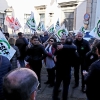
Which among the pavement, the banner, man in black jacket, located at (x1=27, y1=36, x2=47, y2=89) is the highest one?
the banner

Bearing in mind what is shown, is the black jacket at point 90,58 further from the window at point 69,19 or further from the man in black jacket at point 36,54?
the window at point 69,19

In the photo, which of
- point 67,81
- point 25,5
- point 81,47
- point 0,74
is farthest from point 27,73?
point 25,5

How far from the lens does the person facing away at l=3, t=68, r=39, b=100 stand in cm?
128

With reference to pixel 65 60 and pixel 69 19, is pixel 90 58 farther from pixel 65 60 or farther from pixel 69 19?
pixel 69 19

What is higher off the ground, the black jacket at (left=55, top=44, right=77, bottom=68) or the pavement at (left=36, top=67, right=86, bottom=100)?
the black jacket at (left=55, top=44, right=77, bottom=68)

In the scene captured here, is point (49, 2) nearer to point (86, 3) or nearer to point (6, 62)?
point (86, 3)

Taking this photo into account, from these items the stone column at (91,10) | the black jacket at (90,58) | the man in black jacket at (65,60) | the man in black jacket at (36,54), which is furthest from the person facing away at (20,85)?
the stone column at (91,10)

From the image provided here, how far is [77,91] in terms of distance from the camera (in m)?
4.98

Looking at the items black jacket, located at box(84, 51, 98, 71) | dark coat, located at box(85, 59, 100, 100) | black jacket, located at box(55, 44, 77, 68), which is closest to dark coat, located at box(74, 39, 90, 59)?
black jacket, located at box(84, 51, 98, 71)

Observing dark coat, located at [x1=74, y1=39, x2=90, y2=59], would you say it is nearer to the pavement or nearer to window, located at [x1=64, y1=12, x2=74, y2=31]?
the pavement

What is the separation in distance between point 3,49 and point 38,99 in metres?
1.72

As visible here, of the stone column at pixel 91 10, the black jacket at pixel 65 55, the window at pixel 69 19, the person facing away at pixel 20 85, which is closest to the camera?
the person facing away at pixel 20 85

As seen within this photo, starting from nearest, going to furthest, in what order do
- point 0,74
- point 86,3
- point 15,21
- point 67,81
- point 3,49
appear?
1. point 0,74
2. point 3,49
3. point 67,81
4. point 15,21
5. point 86,3

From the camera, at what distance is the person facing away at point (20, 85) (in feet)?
4.20
